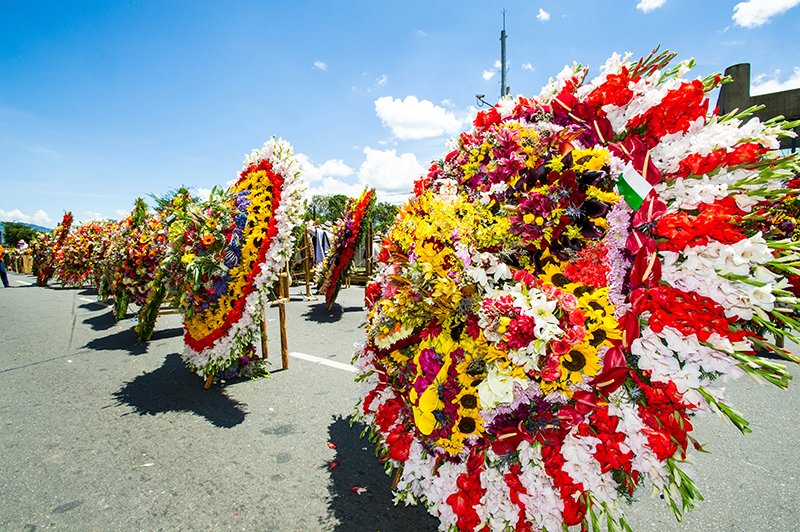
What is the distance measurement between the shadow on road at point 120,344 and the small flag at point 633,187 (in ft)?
23.4

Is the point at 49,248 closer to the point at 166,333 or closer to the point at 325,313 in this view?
the point at 166,333

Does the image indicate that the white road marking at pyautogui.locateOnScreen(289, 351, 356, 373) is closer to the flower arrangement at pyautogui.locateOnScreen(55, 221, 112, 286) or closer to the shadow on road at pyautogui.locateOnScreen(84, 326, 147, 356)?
the shadow on road at pyautogui.locateOnScreen(84, 326, 147, 356)

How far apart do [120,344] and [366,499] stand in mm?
6341

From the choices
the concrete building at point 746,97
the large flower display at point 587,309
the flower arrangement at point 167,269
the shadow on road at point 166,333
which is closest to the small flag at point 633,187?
the large flower display at point 587,309

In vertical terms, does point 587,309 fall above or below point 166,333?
above

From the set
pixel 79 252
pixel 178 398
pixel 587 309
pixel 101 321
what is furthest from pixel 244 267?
pixel 79 252

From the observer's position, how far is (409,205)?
312cm

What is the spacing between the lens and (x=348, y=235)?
860 centimetres

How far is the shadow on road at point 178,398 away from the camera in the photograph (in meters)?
4.16

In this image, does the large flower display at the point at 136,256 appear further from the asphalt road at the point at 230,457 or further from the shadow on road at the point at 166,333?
the asphalt road at the point at 230,457

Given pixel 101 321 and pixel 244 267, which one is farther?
pixel 101 321

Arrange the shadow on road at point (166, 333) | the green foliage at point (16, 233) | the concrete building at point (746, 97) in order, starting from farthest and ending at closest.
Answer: the green foliage at point (16, 233) → the shadow on road at point (166, 333) → the concrete building at point (746, 97)

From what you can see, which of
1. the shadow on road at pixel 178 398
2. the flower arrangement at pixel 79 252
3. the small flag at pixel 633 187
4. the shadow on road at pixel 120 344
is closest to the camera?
the small flag at pixel 633 187

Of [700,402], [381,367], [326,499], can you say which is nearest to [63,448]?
[326,499]
